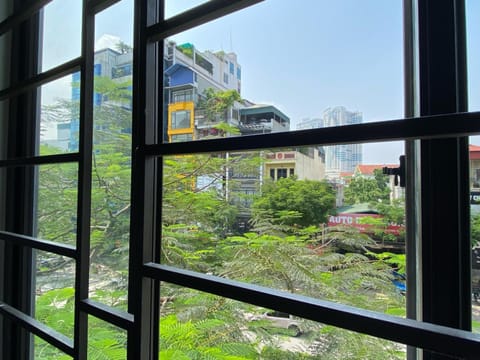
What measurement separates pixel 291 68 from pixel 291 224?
314mm

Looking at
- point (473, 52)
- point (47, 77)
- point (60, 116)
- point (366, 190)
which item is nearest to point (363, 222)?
point (366, 190)

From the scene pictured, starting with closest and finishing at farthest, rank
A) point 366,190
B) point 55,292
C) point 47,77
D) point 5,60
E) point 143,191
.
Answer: point 366,190, point 143,191, point 47,77, point 55,292, point 5,60

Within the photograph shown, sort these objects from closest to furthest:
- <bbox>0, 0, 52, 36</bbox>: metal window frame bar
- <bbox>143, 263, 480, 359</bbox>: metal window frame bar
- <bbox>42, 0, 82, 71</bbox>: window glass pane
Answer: <bbox>143, 263, 480, 359</bbox>: metal window frame bar < <bbox>0, 0, 52, 36</bbox>: metal window frame bar < <bbox>42, 0, 82, 71</bbox>: window glass pane

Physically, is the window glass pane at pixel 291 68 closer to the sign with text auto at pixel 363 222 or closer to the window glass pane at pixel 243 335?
the sign with text auto at pixel 363 222

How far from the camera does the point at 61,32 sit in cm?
114

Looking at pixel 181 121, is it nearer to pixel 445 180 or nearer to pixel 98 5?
pixel 98 5

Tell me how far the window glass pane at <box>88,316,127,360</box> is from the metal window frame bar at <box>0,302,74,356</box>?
0.18 feet

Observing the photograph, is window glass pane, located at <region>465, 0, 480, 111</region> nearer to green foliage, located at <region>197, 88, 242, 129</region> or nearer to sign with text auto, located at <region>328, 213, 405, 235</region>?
sign with text auto, located at <region>328, 213, 405, 235</region>

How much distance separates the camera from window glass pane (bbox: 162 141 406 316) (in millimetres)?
513

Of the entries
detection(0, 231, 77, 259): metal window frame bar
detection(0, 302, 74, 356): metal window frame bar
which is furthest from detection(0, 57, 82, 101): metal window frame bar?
detection(0, 302, 74, 356): metal window frame bar

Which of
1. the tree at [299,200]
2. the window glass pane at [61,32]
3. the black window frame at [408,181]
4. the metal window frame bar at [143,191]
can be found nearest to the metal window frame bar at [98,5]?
the black window frame at [408,181]

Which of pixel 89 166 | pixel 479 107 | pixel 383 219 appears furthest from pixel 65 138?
pixel 479 107

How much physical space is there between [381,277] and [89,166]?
2.44ft

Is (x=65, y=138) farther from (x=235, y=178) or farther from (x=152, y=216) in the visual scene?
(x=235, y=178)
